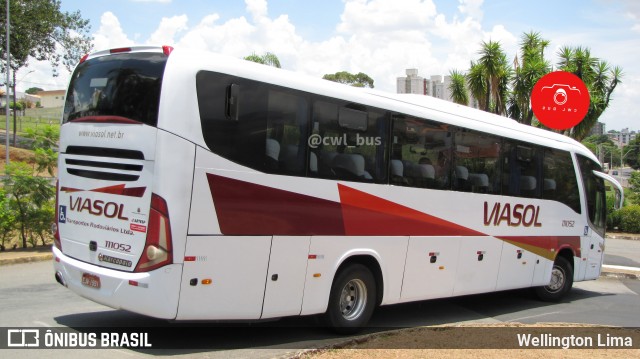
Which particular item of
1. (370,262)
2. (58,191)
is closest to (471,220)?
(370,262)

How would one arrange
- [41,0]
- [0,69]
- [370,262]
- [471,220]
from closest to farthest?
[370,262], [471,220], [41,0], [0,69]

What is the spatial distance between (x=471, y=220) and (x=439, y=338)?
2.84 m

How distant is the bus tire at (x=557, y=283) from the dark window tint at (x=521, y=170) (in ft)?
5.61

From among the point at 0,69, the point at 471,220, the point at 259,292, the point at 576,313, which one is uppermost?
the point at 0,69

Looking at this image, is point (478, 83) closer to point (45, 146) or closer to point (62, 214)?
point (45, 146)

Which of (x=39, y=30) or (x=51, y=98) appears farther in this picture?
(x=51, y=98)

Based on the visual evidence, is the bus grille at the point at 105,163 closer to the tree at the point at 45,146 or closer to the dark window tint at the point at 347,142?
the dark window tint at the point at 347,142

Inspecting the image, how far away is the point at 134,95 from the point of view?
21.3 feet

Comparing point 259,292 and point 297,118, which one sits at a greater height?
point 297,118

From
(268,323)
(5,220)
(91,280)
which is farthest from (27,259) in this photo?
(91,280)

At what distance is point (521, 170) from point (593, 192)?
301 cm

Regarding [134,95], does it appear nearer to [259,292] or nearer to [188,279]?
[188,279]

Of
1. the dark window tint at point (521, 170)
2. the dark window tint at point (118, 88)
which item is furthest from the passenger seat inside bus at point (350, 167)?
the dark window tint at point (521, 170)

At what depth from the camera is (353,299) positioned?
8.08 m
